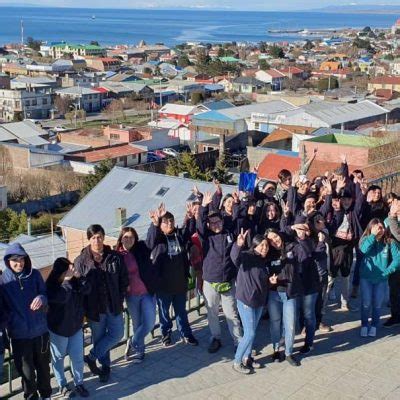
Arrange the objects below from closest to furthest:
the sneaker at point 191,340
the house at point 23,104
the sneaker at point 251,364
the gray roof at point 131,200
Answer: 1. the sneaker at point 251,364
2. the sneaker at point 191,340
3. the gray roof at point 131,200
4. the house at point 23,104

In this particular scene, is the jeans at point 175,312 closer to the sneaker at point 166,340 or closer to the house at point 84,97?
the sneaker at point 166,340

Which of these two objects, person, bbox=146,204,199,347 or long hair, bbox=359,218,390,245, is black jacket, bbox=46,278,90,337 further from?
long hair, bbox=359,218,390,245

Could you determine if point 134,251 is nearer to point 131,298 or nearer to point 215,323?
point 131,298

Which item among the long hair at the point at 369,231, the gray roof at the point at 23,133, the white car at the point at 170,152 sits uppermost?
the long hair at the point at 369,231

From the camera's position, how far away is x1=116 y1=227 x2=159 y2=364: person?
474cm

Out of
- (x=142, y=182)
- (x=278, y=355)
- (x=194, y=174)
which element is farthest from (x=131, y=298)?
(x=194, y=174)

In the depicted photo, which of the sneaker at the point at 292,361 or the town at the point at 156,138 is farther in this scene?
the town at the point at 156,138

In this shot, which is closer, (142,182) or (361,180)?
(361,180)

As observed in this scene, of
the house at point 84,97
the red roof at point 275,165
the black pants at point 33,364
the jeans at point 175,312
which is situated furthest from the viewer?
the house at point 84,97

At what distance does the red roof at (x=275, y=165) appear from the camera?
72.6 feet

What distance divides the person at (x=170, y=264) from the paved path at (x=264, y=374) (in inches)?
8.0

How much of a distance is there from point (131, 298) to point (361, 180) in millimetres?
2722

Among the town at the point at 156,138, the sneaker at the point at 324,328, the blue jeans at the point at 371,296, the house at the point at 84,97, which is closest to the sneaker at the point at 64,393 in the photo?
the town at the point at 156,138

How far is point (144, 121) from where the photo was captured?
153 ft
